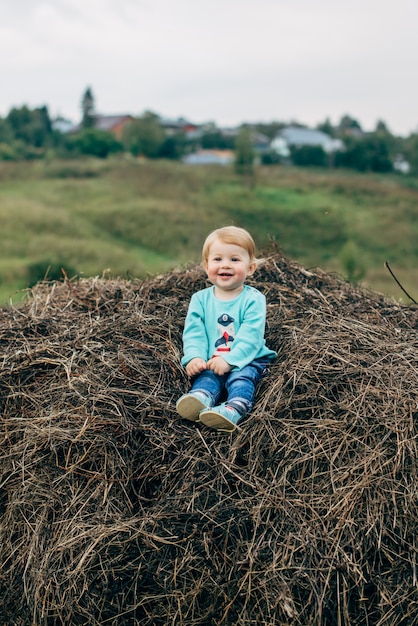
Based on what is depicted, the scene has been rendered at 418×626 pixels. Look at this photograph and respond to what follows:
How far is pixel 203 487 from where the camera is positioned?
10.5ft

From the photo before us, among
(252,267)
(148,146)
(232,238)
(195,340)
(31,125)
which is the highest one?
(232,238)

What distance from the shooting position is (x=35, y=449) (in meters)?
3.43

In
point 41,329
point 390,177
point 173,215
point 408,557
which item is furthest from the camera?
point 390,177

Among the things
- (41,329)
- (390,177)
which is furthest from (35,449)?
(390,177)

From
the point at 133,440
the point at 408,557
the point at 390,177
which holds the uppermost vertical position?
the point at 133,440

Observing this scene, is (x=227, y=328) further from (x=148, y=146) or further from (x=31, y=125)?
(x=31, y=125)

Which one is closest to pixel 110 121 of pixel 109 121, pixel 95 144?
pixel 109 121

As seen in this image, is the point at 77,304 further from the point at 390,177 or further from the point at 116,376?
the point at 390,177

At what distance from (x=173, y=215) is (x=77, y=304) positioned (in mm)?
33195

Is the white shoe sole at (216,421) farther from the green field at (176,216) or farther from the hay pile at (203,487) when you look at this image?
the green field at (176,216)

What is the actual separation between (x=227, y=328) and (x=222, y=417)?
2.88 feet

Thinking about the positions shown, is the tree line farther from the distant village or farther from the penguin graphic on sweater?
the penguin graphic on sweater

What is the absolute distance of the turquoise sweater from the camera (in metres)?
3.86

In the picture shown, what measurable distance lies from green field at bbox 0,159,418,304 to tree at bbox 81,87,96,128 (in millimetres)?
28781
